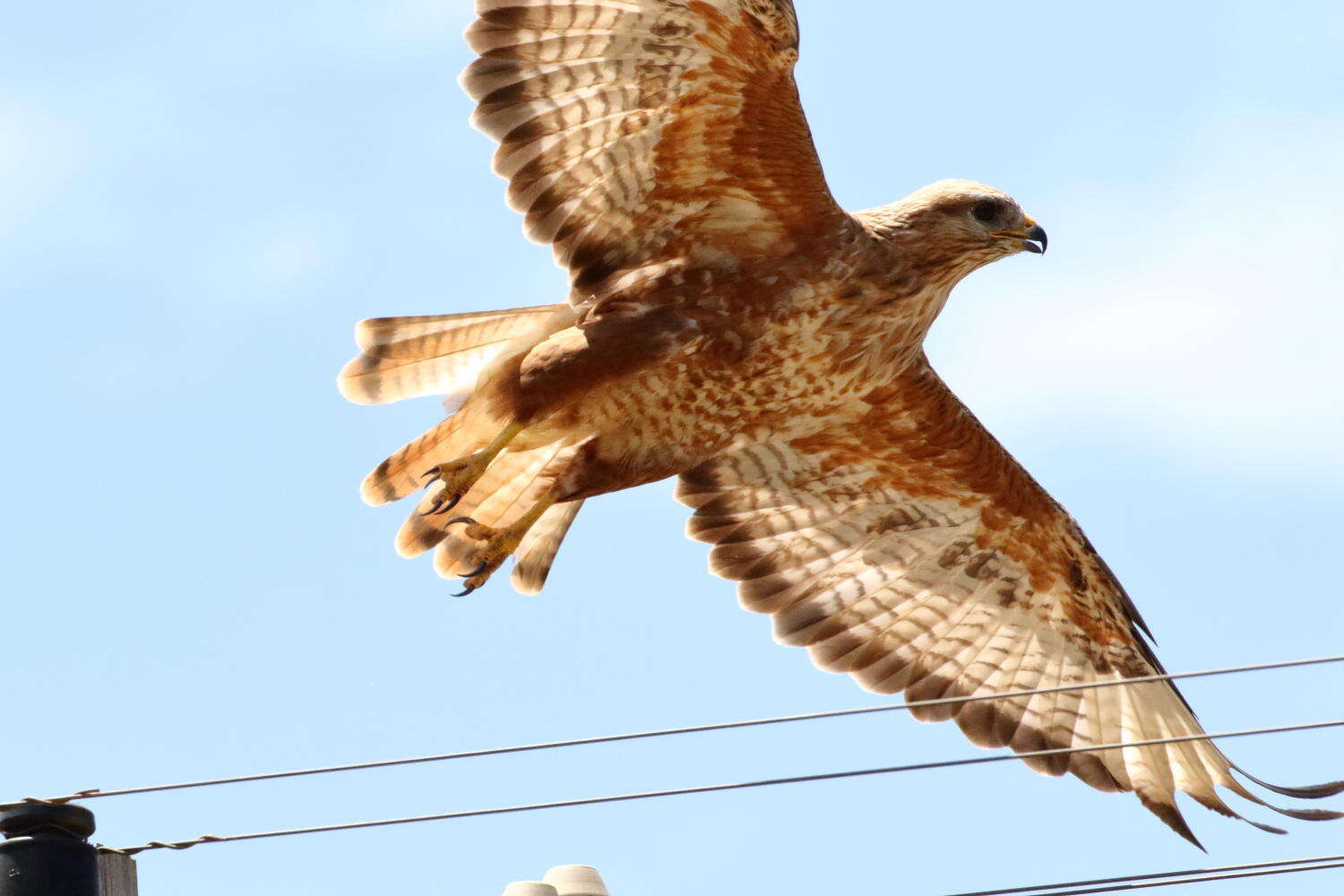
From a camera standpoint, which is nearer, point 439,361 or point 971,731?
point 439,361

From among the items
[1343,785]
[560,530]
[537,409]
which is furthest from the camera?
[560,530]

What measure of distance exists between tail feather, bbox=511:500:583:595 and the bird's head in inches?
84.7

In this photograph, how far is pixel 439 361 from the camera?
9469 millimetres

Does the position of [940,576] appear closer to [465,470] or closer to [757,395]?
[757,395]

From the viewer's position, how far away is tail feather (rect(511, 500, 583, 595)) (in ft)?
33.2

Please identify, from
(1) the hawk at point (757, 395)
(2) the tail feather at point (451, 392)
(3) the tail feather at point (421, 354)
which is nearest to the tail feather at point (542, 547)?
(1) the hawk at point (757, 395)

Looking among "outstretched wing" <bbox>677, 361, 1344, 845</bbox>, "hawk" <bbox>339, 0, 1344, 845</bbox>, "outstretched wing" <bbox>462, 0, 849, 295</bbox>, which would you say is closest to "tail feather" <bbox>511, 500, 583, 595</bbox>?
"hawk" <bbox>339, 0, 1344, 845</bbox>

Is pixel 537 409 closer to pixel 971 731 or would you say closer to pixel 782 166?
→ pixel 782 166

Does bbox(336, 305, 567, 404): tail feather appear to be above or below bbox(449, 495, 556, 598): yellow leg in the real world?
above

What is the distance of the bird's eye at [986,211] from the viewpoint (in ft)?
31.1

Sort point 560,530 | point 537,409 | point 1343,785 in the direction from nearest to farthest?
point 1343,785 < point 537,409 < point 560,530

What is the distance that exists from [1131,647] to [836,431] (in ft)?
6.17

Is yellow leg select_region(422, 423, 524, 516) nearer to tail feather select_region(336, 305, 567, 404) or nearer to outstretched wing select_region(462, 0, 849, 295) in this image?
tail feather select_region(336, 305, 567, 404)

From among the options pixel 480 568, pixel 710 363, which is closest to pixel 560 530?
pixel 480 568
